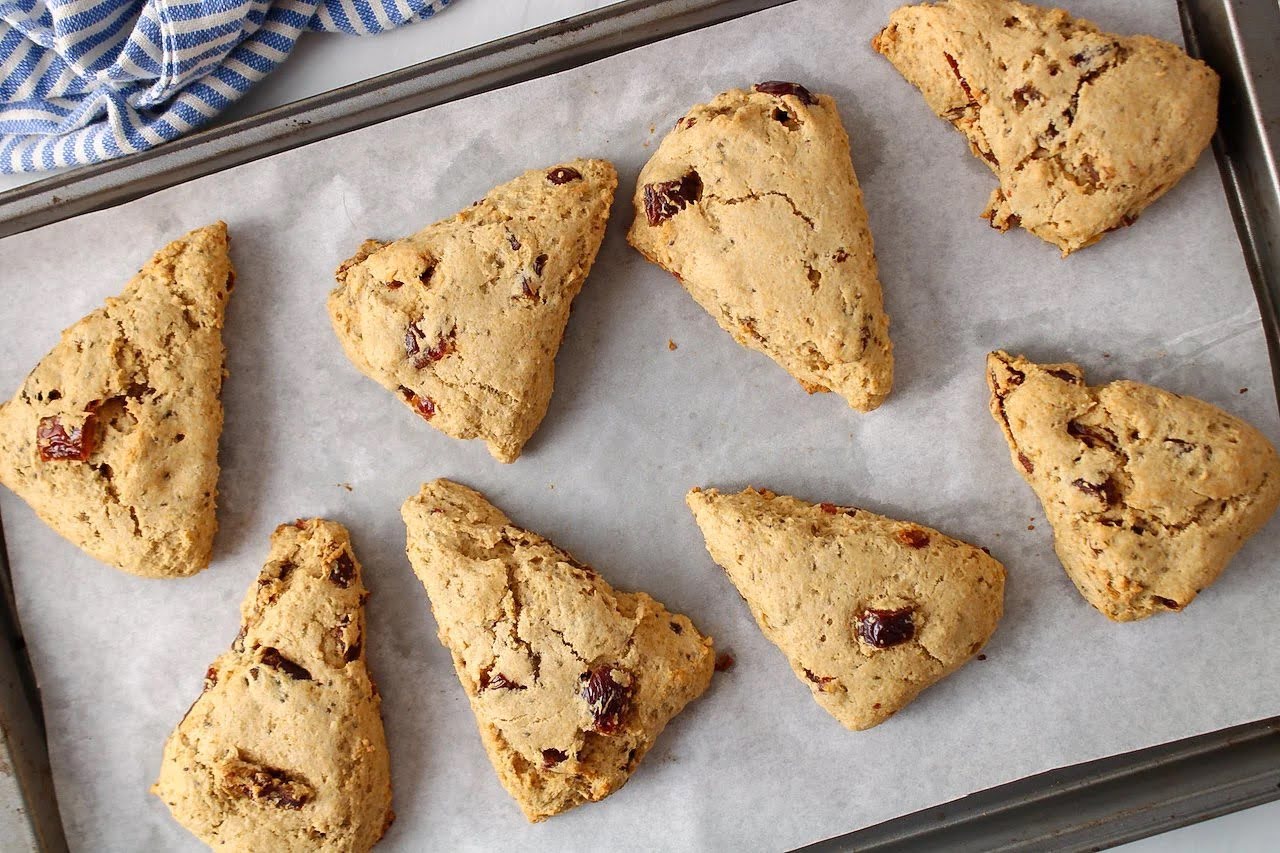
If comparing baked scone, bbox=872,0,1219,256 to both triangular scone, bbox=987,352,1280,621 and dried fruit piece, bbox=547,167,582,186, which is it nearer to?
triangular scone, bbox=987,352,1280,621

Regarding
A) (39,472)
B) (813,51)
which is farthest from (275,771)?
(813,51)

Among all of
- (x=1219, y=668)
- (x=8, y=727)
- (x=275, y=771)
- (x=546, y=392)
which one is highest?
(x=546, y=392)

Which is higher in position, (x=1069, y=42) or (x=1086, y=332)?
(x=1069, y=42)

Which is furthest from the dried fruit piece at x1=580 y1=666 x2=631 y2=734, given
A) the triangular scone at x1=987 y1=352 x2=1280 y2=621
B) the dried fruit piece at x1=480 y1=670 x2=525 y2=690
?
the triangular scone at x1=987 y1=352 x2=1280 y2=621

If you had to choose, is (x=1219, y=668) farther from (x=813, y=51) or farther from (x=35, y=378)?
(x=35, y=378)

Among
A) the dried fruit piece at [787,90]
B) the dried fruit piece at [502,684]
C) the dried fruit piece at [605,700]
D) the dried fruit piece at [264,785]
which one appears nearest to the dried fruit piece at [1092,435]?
the dried fruit piece at [787,90]

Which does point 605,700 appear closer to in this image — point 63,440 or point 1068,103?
point 63,440

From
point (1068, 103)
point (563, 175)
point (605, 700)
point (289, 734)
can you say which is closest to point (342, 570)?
point (289, 734)
